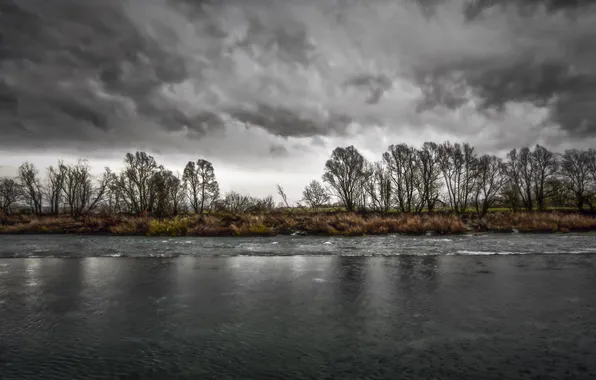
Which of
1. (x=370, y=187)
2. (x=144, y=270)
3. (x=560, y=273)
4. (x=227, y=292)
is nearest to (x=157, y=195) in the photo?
(x=370, y=187)

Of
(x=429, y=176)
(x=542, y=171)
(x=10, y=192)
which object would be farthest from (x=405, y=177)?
(x=10, y=192)

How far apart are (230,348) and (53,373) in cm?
154

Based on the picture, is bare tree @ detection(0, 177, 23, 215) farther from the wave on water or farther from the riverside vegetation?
the wave on water

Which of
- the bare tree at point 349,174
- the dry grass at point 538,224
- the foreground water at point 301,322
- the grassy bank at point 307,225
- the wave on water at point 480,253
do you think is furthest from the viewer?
the bare tree at point 349,174

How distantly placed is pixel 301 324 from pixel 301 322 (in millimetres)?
82

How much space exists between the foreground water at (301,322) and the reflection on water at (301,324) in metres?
0.02

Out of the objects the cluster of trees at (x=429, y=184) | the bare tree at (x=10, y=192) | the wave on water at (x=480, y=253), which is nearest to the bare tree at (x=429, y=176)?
the cluster of trees at (x=429, y=184)

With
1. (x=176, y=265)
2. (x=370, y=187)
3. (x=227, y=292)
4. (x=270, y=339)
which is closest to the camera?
(x=270, y=339)

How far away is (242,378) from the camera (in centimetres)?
291

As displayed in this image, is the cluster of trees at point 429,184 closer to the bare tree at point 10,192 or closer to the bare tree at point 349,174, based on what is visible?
the bare tree at point 349,174

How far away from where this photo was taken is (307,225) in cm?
2012

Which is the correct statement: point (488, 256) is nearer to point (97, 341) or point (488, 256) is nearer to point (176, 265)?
point (176, 265)

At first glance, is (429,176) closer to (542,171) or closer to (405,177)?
(405,177)

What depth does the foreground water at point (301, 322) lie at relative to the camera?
3.13 metres
